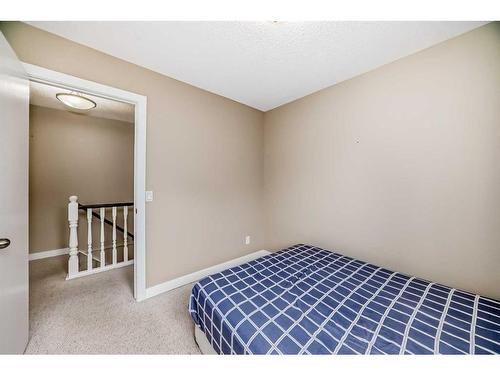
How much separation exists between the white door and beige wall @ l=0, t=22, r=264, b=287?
0.41 meters

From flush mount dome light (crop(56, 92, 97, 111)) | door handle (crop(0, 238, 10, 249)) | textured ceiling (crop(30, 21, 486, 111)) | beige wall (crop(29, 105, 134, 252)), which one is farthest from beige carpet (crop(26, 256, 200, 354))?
textured ceiling (crop(30, 21, 486, 111))

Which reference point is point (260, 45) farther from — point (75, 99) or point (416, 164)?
point (75, 99)

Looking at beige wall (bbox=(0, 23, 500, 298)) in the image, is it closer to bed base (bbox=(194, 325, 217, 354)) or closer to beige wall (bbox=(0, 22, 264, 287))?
beige wall (bbox=(0, 22, 264, 287))

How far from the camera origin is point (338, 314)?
1081mm

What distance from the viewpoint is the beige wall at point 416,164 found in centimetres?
132

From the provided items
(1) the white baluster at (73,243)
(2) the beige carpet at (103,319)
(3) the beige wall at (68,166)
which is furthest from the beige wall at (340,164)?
(3) the beige wall at (68,166)

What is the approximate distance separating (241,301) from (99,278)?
83.6 inches

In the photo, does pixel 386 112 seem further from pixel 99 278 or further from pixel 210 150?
pixel 99 278

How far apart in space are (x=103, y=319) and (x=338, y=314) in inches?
72.8

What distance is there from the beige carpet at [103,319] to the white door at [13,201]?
242mm

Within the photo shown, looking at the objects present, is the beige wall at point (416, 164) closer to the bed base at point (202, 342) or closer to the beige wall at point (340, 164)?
the beige wall at point (340, 164)

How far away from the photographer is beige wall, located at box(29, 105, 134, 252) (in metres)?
2.93

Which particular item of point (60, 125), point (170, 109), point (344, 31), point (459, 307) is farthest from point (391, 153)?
point (60, 125)

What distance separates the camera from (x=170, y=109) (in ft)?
6.59
